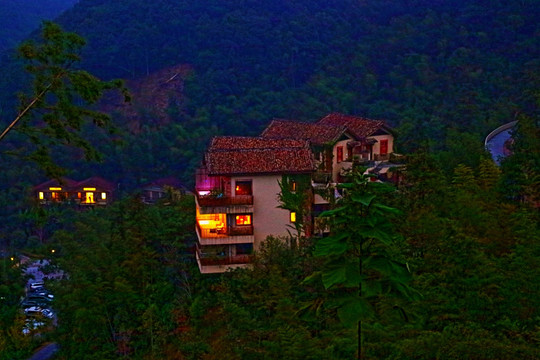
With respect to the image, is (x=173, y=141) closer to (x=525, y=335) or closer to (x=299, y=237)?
(x=299, y=237)

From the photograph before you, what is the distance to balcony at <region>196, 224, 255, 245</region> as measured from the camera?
2197cm

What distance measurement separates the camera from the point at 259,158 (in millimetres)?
22734

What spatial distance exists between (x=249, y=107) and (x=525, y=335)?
4773cm

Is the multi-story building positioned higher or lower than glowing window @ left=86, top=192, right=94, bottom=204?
higher

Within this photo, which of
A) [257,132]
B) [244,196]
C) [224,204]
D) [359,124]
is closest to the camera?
[224,204]

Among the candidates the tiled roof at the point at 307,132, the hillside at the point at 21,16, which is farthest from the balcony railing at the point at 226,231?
the hillside at the point at 21,16

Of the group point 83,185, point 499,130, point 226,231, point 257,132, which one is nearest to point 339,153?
point 226,231

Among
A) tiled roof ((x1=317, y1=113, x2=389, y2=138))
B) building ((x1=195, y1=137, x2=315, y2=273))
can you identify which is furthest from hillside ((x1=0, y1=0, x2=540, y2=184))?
building ((x1=195, y1=137, x2=315, y2=273))

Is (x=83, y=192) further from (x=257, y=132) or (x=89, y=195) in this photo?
(x=257, y=132)

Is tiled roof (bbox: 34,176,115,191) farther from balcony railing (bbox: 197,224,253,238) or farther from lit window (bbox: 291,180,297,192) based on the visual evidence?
lit window (bbox: 291,180,297,192)

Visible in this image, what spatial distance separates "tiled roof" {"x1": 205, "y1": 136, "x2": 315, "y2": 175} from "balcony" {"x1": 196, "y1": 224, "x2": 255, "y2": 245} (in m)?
1.90

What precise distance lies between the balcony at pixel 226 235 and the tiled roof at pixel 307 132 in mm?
6208

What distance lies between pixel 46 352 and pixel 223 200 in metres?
11.1

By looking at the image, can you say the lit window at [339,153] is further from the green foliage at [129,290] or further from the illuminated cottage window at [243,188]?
the green foliage at [129,290]
